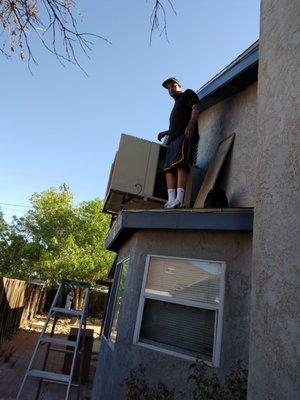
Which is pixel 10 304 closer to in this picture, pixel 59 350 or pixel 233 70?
pixel 59 350

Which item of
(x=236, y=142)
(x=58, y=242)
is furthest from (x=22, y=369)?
(x=58, y=242)

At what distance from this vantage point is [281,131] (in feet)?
9.57

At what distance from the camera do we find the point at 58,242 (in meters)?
25.1

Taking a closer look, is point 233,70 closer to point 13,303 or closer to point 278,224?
point 278,224

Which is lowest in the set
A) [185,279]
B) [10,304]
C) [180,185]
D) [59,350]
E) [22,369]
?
[22,369]

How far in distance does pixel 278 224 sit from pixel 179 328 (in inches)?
87.5

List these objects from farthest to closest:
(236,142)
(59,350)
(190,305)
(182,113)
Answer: (59,350)
(182,113)
(236,142)
(190,305)

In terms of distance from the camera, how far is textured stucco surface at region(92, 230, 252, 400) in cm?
398

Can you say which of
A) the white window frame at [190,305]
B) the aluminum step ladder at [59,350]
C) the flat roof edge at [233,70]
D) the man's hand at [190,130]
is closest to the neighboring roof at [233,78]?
the flat roof edge at [233,70]

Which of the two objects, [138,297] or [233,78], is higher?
[233,78]

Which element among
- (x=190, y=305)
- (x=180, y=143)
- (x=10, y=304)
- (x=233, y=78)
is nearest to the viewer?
(x=190, y=305)

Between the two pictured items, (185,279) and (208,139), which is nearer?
(185,279)

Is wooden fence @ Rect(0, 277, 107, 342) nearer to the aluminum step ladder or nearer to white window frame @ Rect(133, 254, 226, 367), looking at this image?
the aluminum step ladder

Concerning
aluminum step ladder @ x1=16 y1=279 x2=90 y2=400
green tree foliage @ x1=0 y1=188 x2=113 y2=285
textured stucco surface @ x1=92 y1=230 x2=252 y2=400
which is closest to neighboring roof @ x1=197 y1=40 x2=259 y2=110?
textured stucco surface @ x1=92 y1=230 x2=252 y2=400
